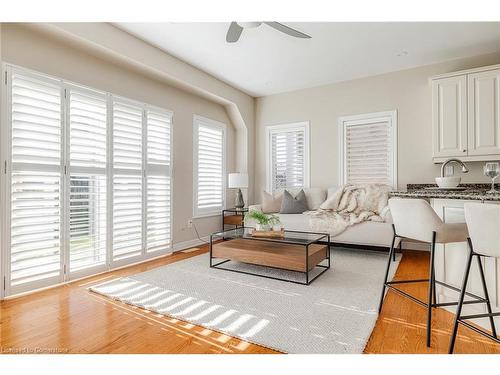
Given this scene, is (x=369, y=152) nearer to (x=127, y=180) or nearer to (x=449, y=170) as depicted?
(x=449, y=170)

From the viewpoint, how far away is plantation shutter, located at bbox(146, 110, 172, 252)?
3.99 meters

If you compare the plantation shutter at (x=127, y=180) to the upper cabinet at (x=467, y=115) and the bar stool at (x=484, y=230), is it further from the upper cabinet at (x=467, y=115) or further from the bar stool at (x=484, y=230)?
the upper cabinet at (x=467, y=115)

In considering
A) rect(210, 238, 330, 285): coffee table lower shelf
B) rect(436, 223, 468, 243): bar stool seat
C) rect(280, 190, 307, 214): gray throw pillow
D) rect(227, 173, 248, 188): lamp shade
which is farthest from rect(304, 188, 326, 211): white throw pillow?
rect(436, 223, 468, 243): bar stool seat

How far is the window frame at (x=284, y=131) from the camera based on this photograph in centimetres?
542

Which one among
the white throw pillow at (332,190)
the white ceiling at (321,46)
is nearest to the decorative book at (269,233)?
the white throw pillow at (332,190)

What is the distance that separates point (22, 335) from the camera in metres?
1.95

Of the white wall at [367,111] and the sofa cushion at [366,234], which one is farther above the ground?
the white wall at [367,111]

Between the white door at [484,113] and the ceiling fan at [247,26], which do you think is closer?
the ceiling fan at [247,26]

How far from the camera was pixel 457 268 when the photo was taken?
215 centimetres

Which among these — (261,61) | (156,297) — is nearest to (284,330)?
(156,297)

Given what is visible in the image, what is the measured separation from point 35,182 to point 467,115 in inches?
199

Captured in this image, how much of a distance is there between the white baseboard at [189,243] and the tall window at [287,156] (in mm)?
1663

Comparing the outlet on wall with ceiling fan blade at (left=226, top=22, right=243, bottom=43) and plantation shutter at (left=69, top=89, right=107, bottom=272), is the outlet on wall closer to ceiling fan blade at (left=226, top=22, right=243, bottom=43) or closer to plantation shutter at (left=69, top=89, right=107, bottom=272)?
ceiling fan blade at (left=226, top=22, right=243, bottom=43)

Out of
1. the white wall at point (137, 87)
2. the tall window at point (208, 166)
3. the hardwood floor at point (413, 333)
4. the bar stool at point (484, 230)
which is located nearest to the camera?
the bar stool at point (484, 230)
